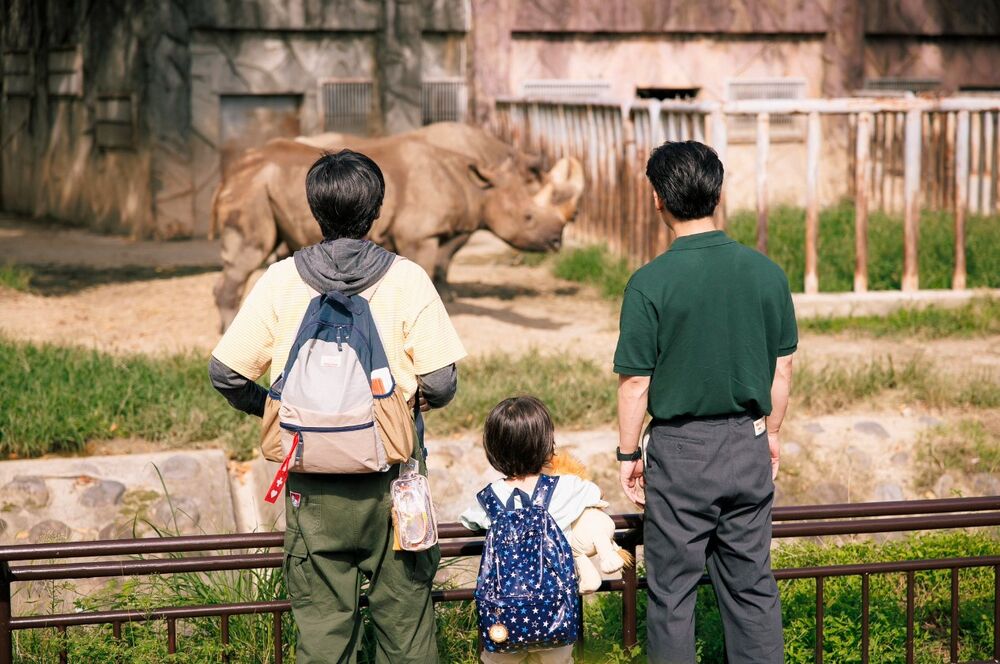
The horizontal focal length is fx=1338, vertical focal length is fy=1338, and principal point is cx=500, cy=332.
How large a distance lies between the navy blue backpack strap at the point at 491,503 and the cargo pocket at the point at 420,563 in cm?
19

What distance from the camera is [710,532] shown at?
12.5ft

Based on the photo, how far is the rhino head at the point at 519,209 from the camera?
34.7 feet

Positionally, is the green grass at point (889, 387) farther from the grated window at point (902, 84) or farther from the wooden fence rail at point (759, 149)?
the grated window at point (902, 84)

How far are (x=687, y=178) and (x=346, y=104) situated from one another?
12587mm

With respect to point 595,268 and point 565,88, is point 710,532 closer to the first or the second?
point 595,268

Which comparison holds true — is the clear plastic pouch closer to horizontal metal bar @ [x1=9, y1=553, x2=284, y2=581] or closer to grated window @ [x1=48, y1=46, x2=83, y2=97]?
horizontal metal bar @ [x1=9, y1=553, x2=284, y2=581]

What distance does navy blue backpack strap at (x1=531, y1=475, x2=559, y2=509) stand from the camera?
12.1 ft

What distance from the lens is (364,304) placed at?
347 cm

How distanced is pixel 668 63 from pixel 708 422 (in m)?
13.2

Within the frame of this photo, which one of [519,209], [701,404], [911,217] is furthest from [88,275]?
[701,404]

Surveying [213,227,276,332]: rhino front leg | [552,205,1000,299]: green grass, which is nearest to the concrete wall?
[552,205,1000,299]: green grass

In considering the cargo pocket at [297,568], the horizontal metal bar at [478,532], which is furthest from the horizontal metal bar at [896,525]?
the cargo pocket at [297,568]

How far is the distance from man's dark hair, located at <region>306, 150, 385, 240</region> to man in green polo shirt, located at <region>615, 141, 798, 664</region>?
0.77 m

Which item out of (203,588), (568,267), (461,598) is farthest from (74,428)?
(568,267)
